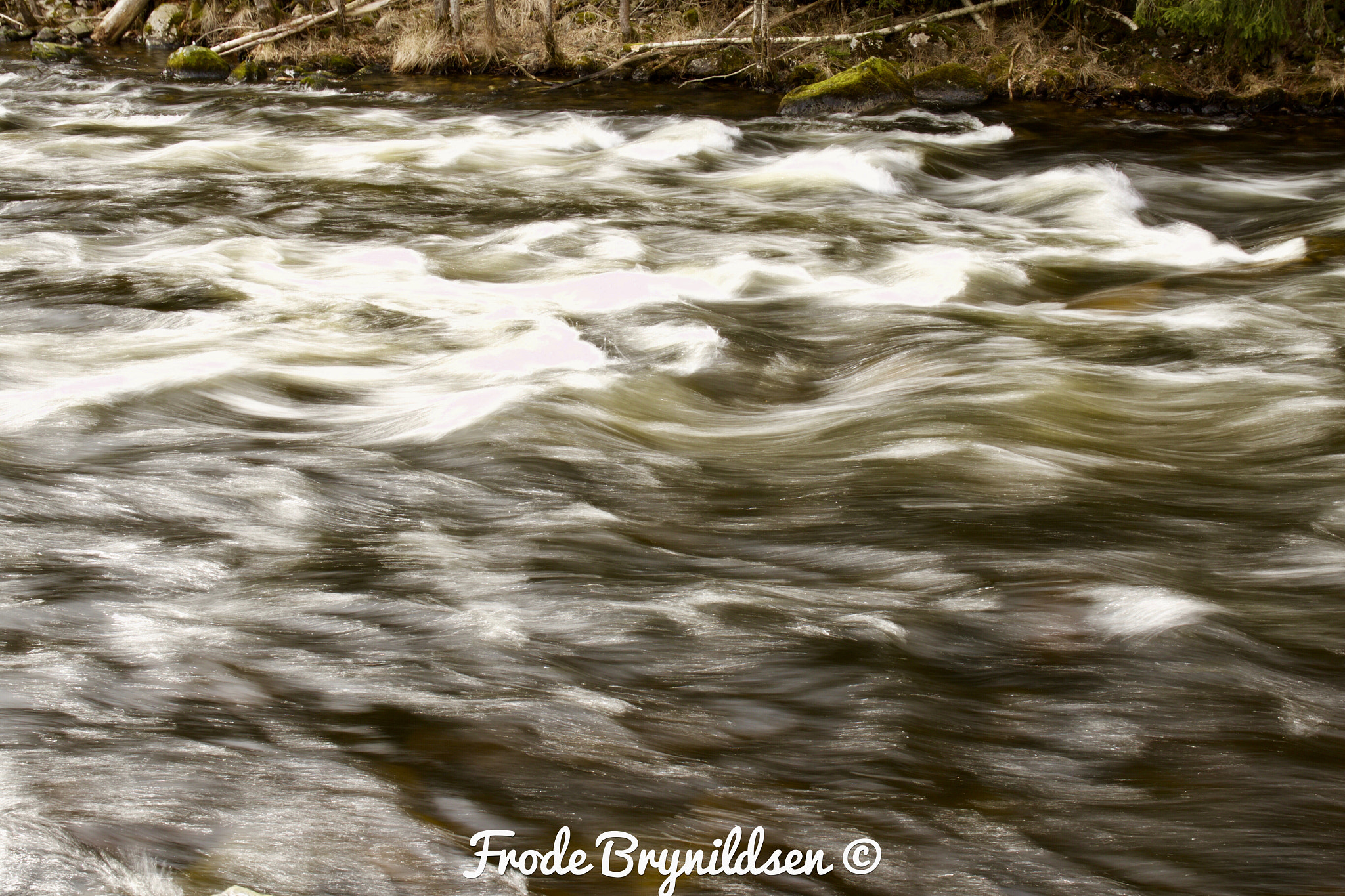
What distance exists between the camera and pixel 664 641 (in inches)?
123

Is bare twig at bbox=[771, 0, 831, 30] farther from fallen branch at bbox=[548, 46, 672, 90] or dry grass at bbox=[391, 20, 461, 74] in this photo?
dry grass at bbox=[391, 20, 461, 74]

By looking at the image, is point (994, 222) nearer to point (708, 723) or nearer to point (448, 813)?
point (708, 723)

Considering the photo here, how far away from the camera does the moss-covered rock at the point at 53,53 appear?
17.1 meters

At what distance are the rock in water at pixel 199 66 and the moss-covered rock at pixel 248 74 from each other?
0.16 meters

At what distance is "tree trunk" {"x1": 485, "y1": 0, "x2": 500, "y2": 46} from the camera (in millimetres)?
15617

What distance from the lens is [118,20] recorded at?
2036 centimetres

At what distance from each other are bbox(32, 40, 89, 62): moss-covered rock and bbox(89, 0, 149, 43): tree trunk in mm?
2580

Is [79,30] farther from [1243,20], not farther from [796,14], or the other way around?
[1243,20]

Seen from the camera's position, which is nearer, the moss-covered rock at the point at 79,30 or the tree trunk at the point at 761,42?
the tree trunk at the point at 761,42

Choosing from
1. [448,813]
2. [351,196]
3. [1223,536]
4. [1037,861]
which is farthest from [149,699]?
[351,196]

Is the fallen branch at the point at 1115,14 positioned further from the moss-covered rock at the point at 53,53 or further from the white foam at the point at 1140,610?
the moss-covered rock at the point at 53,53

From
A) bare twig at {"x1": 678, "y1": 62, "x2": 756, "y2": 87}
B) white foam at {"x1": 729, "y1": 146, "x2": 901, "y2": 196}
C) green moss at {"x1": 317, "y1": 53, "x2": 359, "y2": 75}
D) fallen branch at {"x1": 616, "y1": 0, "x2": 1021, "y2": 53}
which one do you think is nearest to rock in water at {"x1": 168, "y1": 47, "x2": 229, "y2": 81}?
green moss at {"x1": 317, "y1": 53, "x2": 359, "y2": 75}

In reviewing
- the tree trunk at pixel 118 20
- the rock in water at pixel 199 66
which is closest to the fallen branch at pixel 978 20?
the rock in water at pixel 199 66

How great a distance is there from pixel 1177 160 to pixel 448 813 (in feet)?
32.9
